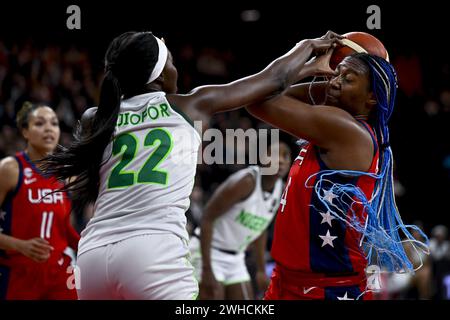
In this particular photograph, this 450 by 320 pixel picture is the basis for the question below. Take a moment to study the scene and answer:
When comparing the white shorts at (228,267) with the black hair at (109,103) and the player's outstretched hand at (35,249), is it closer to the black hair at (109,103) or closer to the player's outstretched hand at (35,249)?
the player's outstretched hand at (35,249)

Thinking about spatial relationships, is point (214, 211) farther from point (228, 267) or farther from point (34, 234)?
point (34, 234)

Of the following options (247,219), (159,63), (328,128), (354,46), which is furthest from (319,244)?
(247,219)

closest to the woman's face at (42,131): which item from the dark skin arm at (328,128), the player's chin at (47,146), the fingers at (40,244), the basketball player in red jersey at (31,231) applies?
the player's chin at (47,146)

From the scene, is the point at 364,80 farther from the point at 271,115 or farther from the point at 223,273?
the point at 223,273

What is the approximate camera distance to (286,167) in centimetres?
634

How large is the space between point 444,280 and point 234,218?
443 cm

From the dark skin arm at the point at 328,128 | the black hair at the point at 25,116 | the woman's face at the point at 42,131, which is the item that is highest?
the black hair at the point at 25,116

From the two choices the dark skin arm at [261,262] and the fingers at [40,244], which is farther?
the dark skin arm at [261,262]

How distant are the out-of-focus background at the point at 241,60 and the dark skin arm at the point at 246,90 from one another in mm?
6023

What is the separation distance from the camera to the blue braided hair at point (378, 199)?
10.7 feet

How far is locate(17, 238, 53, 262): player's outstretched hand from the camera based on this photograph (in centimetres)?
467

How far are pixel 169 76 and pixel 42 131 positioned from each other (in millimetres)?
2478

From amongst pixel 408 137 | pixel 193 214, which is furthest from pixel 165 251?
pixel 408 137

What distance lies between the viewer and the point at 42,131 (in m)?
5.29
